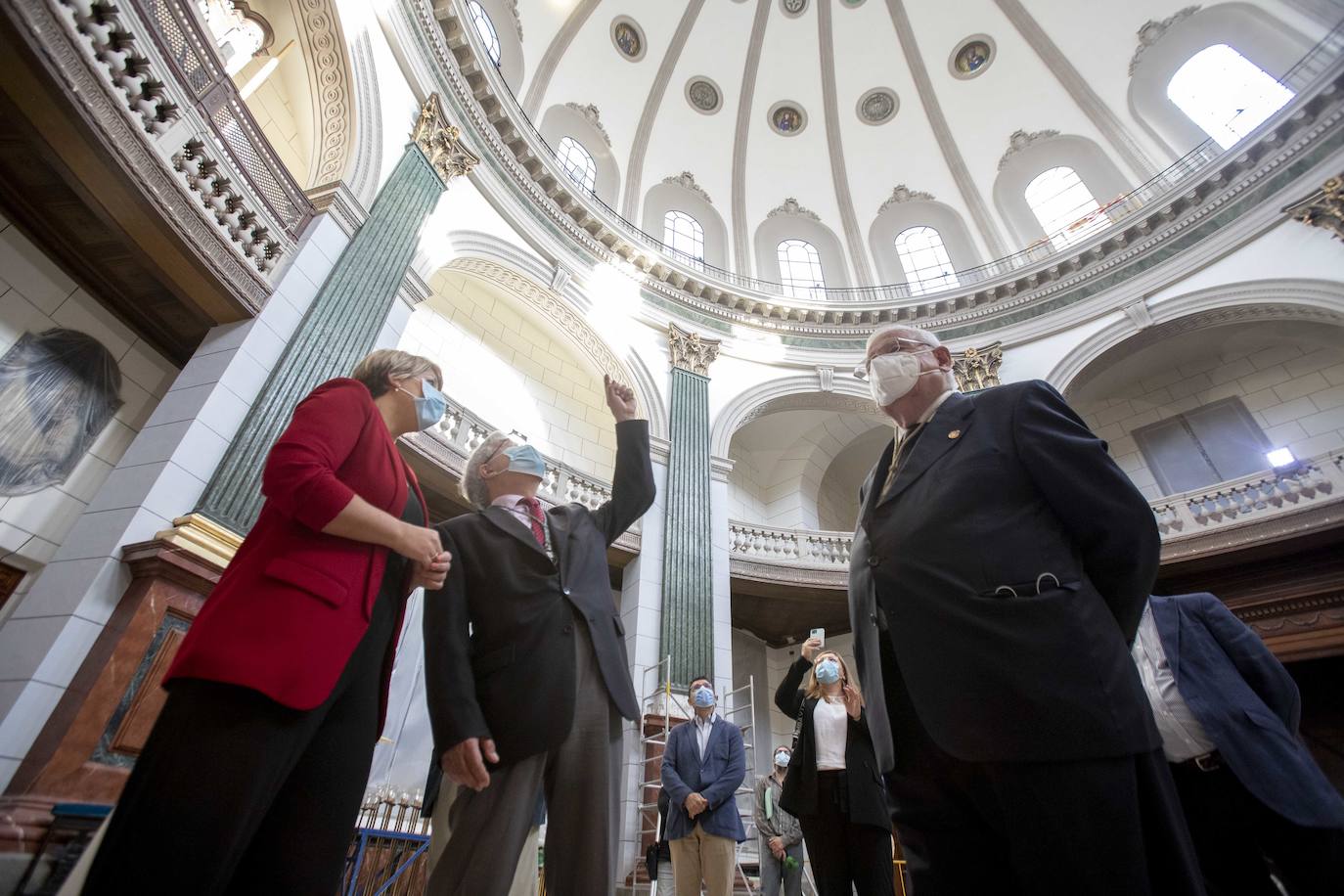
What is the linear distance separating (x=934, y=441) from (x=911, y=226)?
1473 cm

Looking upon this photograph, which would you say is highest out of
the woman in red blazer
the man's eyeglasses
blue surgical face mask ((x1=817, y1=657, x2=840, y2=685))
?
the man's eyeglasses

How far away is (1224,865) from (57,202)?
7.12m

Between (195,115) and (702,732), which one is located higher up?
(195,115)

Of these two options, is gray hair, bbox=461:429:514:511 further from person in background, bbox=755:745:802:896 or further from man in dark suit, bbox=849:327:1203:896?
person in background, bbox=755:745:802:896

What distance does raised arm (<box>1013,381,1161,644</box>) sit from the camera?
1.27 m

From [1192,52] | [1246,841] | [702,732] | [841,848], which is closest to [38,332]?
[702,732]

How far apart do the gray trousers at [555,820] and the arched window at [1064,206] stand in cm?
1356

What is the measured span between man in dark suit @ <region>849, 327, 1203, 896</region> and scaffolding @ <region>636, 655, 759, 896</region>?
520 cm

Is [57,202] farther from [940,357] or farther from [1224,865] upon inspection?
[1224,865]

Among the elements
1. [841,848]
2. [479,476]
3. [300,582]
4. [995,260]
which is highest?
[995,260]

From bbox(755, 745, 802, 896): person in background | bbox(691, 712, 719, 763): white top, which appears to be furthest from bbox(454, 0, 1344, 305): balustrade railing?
bbox(755, 745, 802, 896): person in background

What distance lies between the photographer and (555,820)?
5.32ft

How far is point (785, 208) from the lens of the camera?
14664mm

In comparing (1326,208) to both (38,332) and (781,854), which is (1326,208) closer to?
(781,854)
